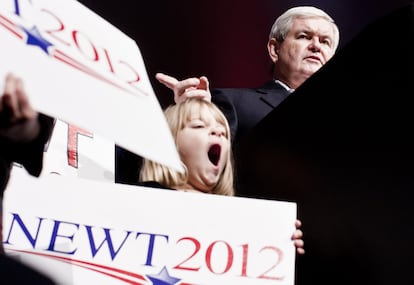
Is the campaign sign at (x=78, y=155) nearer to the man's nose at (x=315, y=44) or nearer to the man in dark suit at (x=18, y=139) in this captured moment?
the man in dark suit at (x=18, y=139)

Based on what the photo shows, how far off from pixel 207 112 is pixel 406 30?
44 centimetres

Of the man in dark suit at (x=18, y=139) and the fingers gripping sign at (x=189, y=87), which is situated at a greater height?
the fingers gripping sign at (x=189, y=87)

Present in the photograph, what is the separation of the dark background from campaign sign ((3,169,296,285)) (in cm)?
95

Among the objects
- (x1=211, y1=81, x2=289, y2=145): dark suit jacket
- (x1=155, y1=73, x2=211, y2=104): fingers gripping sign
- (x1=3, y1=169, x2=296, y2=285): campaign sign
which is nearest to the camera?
(x1=3, y1=169, x2=296, y2=285): campaign sign

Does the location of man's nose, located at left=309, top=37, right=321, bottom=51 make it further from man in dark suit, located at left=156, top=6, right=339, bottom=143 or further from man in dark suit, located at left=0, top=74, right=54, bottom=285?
man in dark suit, located at left=0, top=74, right=54, bottom=285

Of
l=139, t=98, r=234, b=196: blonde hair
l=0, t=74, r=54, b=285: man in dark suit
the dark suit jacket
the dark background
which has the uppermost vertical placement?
the dark background

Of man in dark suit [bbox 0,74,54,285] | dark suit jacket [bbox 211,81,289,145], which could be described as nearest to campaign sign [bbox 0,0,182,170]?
man in dark suit [bbox 0,74,54,285]

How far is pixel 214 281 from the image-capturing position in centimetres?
96

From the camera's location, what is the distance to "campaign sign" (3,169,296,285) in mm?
943

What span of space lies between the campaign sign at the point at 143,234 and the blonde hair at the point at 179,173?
18cm

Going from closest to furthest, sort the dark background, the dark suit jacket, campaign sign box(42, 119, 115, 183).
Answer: campaign sign box(42, 119, 115, 183), the dark suit jacket, the dark background

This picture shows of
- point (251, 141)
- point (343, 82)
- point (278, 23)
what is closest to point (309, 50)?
point (278, 23)

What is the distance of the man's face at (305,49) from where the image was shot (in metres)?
1.71

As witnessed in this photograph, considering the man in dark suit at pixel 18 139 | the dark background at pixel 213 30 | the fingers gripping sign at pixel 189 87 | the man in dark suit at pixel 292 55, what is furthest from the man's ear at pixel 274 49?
the man in dark suit at pixel 18 139
